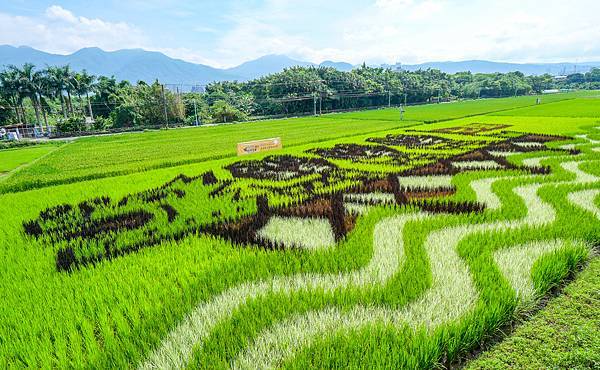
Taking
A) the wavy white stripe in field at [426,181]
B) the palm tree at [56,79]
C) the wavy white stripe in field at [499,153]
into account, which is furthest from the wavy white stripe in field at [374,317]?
the palm tree at [56,79]

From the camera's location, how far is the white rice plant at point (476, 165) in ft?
29.1

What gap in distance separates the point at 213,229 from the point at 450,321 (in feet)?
11.2

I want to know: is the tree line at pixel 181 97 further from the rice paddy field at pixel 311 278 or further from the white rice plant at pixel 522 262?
the white rice plant at pixel 522 262

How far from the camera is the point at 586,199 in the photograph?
18.6ft

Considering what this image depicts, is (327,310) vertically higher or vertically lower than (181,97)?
lower

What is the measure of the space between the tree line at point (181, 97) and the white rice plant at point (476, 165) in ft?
156

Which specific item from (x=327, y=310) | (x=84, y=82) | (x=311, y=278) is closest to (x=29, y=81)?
(x=84, y=82)

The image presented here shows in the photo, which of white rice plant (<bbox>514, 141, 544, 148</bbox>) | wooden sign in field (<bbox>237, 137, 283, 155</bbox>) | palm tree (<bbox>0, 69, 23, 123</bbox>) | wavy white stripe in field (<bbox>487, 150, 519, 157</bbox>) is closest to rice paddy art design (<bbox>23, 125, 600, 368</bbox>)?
wavy white stripe in field (<bbox>487, 150, 519, 157</bbox>)

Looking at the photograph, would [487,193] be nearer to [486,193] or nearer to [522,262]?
[486,193]

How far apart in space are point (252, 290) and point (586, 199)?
19.6ft

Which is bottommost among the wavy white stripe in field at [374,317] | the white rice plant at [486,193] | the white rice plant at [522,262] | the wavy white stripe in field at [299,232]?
the white rice plant at [486,193]

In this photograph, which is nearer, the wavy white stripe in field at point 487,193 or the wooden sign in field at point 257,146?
the wavy white stripe in field at point 487,193

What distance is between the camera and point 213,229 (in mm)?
4918

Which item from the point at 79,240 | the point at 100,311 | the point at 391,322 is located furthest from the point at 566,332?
the point at 79,240
